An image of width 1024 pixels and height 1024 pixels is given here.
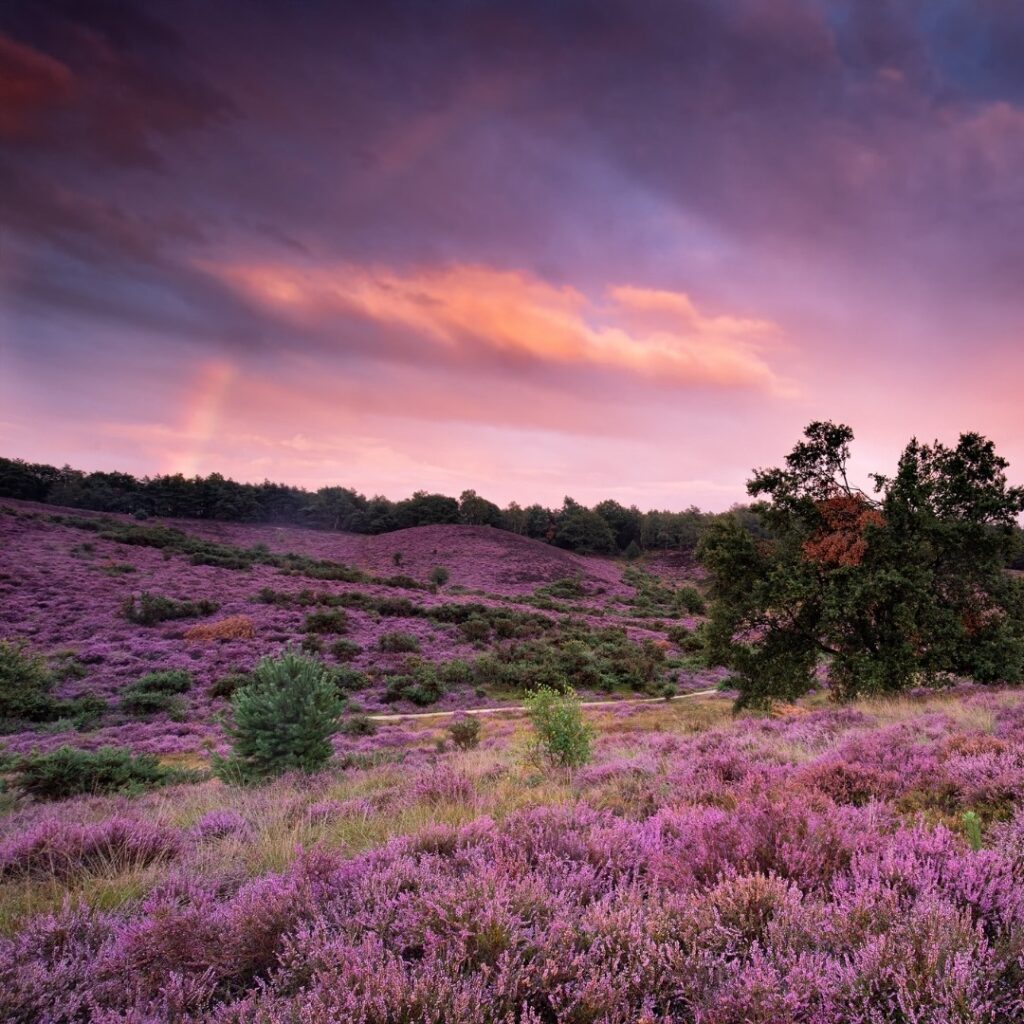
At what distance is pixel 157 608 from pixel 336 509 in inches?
2164

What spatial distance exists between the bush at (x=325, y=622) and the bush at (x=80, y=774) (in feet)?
63.9

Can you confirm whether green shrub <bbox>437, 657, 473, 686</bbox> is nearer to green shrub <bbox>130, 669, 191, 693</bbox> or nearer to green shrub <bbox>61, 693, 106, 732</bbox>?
green shrub <bbox>130, 669, 191, 693</bbox>

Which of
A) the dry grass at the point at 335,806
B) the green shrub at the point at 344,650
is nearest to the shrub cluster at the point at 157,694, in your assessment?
the green shrub at the point at 344,650

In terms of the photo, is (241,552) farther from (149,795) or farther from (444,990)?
(444,990)

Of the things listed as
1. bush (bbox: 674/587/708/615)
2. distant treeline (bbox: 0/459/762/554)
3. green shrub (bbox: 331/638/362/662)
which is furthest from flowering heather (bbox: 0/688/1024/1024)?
distant treeline (bbox: 0/459/762/554)

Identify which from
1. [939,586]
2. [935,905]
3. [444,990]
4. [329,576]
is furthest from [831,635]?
[329,576]

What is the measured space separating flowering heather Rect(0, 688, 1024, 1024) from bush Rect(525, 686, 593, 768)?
4.24 m

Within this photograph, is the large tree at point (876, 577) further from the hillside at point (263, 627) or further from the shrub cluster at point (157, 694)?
the shrub cluster at point (157, 694)

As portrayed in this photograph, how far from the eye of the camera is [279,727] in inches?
470

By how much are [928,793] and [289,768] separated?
1141 centimetres

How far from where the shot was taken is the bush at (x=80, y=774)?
36.8 feet

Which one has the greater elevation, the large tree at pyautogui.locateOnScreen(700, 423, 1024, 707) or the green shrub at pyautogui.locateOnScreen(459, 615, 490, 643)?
the large tree at pyautogui.locateOnScreen(700, 423, 1024, 707)

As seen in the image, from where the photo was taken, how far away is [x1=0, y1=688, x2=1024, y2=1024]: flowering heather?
226 cm

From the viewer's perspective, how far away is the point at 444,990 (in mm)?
2271
